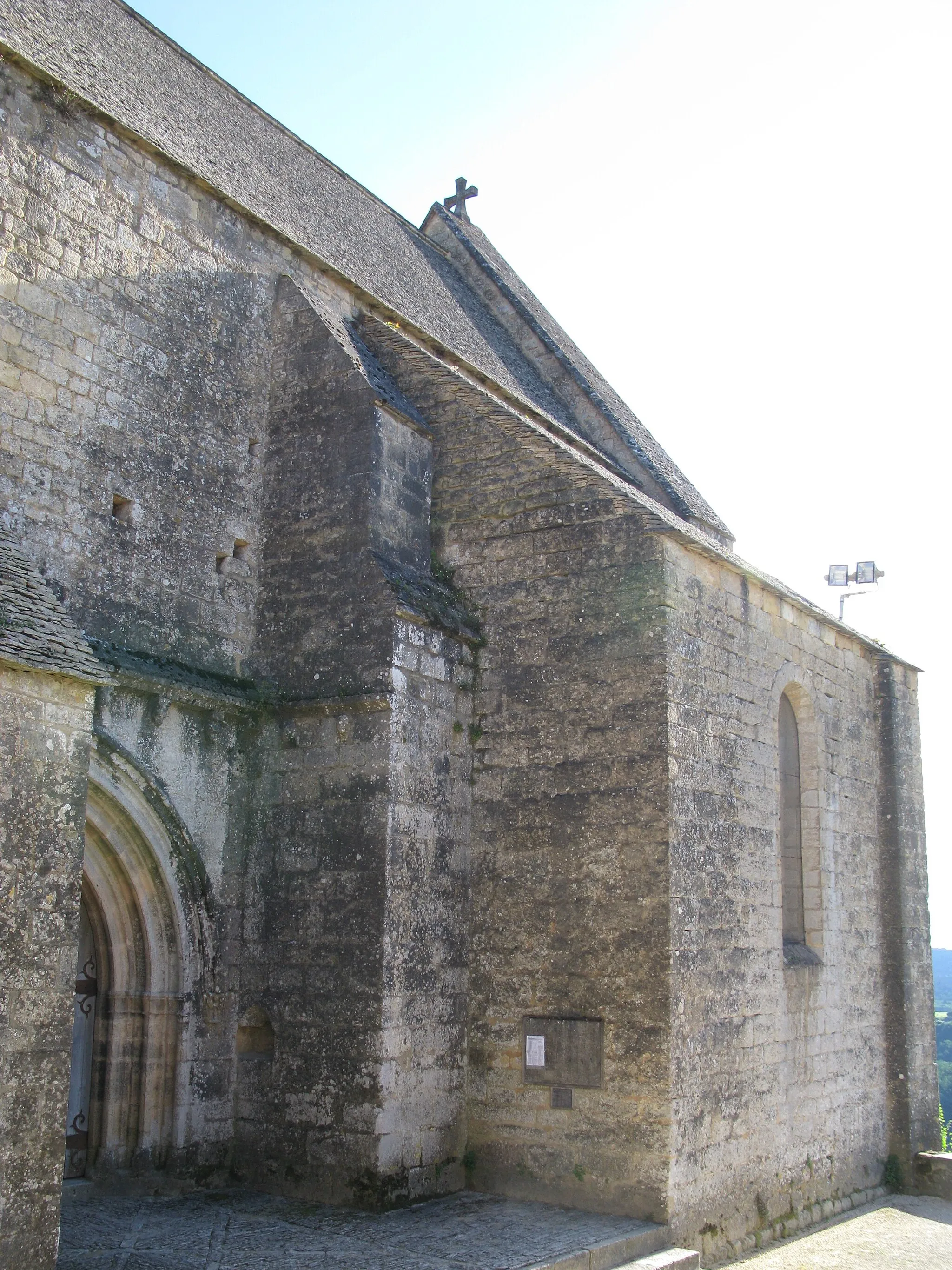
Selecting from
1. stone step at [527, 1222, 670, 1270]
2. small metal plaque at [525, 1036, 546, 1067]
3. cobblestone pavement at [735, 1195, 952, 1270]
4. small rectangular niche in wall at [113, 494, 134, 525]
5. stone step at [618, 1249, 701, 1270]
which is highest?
small rectangular niche in wall at [113, 494, 134, 525]

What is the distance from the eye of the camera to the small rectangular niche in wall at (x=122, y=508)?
8070 mm

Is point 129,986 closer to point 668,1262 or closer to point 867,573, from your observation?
point 668,1262

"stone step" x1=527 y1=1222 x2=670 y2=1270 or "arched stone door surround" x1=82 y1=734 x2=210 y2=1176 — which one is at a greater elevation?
"arched stone door surround" x1=82 y1=734 x2=210 y2=1176

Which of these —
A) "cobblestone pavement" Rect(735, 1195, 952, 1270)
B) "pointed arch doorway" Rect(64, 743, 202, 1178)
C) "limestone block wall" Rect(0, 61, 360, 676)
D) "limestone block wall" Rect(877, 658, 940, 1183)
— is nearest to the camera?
"limestone block wall" Rect(0, 61, 360, 676)

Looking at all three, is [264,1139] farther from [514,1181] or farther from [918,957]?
[918,957]

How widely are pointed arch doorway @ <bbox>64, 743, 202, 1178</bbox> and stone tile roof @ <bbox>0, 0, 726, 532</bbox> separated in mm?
4839

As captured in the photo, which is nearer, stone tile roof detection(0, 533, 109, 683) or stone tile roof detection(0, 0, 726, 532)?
stone tile roof detection(0, 533, 109, 683)

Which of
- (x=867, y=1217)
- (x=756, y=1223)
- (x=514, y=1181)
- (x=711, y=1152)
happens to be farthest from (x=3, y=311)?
(x=867, y=1217)

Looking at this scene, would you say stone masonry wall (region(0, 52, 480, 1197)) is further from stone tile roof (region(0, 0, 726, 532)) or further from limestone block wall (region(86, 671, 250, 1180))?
stone tile roof (region(0, 0, 726, 532))

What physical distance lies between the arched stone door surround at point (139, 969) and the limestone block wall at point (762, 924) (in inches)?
126

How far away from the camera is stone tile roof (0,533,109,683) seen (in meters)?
5.76

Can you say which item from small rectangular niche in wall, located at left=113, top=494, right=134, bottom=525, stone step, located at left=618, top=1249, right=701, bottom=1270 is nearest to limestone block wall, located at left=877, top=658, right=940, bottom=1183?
stone step, located at left=618, top=1249, right=701, bottom=1270

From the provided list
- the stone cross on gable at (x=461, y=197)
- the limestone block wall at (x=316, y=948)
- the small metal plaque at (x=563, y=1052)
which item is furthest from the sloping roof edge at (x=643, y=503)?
the stone cross on gable at (x=461, y=197)

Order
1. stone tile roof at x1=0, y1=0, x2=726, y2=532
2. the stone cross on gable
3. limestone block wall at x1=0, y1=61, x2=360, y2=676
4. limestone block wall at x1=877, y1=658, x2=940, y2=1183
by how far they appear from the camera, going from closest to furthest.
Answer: limestone block wall at x1=0, y1=61, x2=360, y2=676 → stone tile roof at x1=0, y1=0, x2=726, y2=532 → limestone block wall at x1=877, y1=658, x2=940, y2=1183 → the stone cross on gable
